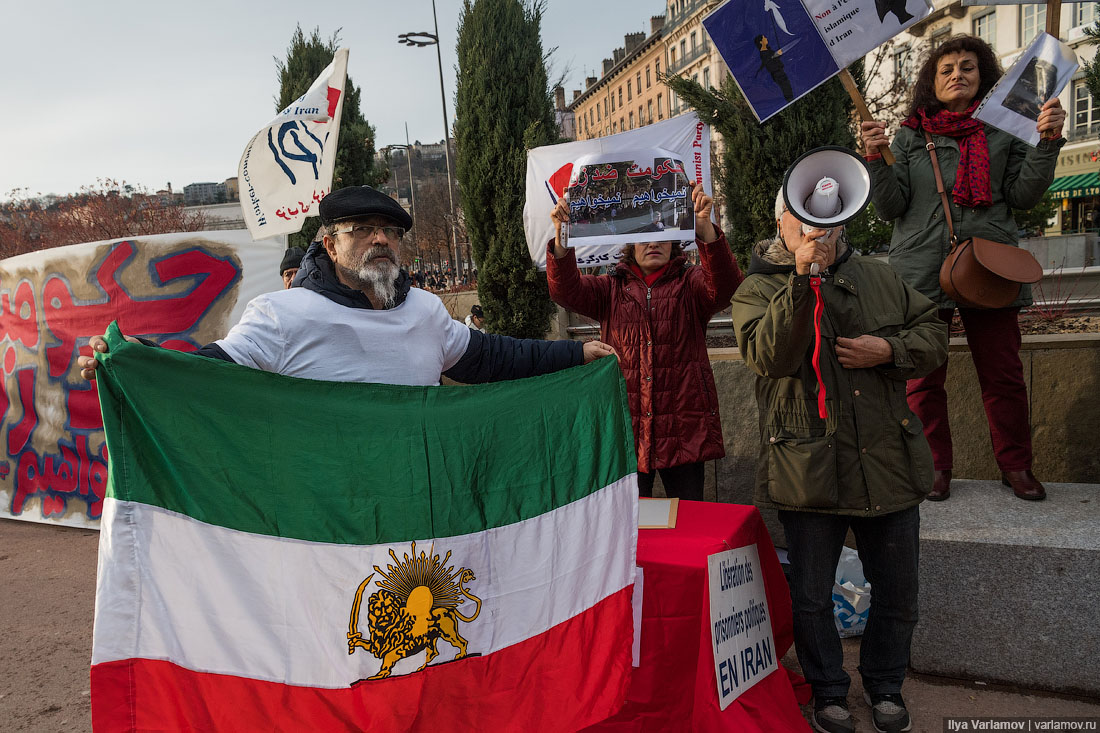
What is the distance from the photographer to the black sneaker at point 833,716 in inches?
113

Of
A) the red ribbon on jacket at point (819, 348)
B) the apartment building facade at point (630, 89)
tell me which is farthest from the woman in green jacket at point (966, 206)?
the apartment building facade at point (630, 89)

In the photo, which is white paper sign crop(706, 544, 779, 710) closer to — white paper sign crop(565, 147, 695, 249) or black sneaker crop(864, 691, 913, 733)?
black sneaker crop(864, 691, 913, 733)

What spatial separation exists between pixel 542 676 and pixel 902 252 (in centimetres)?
252

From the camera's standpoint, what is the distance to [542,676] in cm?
269

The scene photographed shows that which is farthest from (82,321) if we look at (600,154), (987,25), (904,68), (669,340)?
(987,25)

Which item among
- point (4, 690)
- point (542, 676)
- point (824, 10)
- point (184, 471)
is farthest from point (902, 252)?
point (4, 690)

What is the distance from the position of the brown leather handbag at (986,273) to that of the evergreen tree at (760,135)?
3.98 meters

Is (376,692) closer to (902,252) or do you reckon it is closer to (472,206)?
(902,252)

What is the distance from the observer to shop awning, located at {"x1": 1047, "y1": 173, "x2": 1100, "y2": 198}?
90.9 ft

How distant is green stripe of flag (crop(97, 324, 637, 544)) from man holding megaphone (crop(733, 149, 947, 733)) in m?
0.63

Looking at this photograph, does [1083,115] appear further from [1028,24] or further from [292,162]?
[292,162]

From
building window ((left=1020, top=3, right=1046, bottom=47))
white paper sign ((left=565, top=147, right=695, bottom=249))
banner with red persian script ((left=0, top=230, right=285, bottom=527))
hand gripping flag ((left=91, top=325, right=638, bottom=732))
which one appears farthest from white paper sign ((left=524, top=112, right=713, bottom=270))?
building window ((left=1020, top=3, right=1046, bottom=47))

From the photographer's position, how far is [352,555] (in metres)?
2.53

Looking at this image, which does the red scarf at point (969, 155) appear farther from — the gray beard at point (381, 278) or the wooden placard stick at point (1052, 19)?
the gray beard at point (381, 278)
